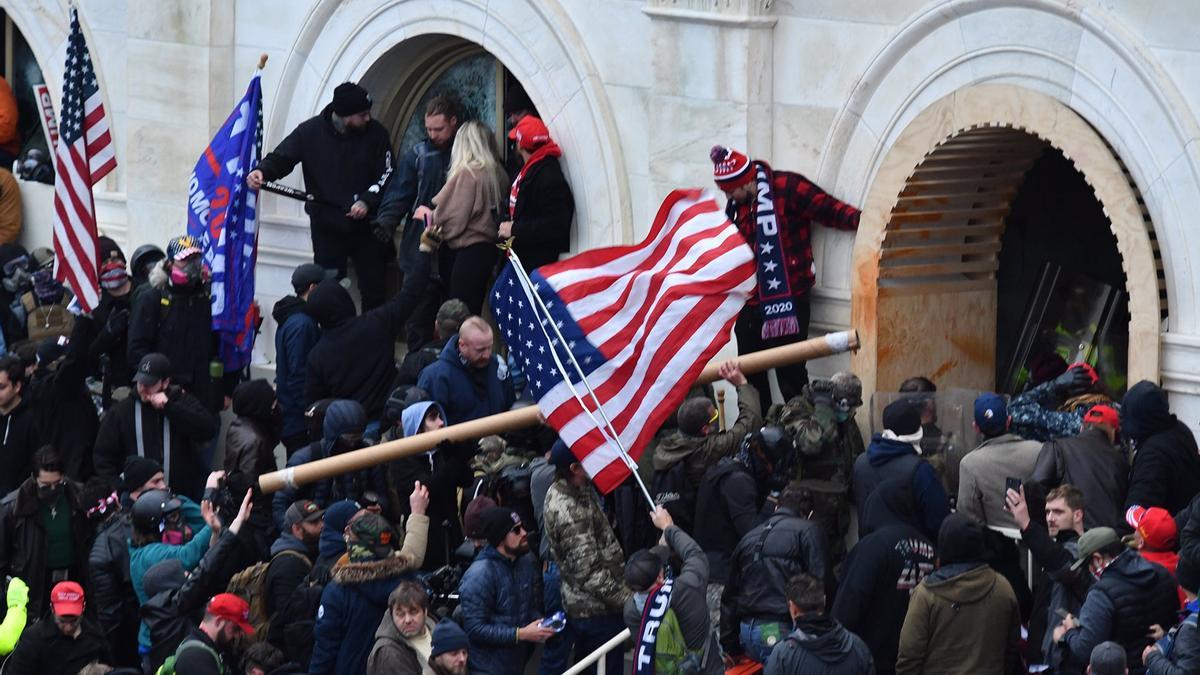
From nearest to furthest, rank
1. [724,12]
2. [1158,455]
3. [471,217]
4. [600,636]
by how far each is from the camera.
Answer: [1158,455], [600,636], [724,12], [471,217]

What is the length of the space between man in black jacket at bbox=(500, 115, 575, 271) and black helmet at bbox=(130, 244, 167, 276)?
3005 mm

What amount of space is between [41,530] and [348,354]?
7.34ft

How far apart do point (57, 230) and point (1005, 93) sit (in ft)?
24.3

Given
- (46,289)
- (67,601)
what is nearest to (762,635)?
(67,601)

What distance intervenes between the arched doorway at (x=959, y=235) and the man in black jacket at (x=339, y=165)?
4.31m

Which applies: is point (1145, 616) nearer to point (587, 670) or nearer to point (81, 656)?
point (587, 670)

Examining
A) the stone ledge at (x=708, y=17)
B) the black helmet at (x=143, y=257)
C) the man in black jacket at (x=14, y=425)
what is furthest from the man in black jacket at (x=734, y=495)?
the black helmet at (x=143, y=257)

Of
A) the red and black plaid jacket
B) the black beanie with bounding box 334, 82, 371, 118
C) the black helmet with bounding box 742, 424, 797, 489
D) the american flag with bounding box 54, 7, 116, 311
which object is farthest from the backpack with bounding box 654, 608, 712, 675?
the american flag with bounding box 54, 7, 116, 311

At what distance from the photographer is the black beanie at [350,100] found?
1823 cm

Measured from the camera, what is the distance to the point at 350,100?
18250 millimetres

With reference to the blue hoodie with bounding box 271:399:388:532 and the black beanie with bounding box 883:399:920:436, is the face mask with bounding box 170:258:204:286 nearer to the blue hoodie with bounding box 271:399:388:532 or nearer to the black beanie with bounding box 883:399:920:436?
the blue hoodie with bounding box 271:399:388:532

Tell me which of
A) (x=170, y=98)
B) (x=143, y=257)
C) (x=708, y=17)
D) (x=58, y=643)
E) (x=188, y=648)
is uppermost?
(x=708, y=17)

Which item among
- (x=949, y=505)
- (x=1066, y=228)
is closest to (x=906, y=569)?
(x=949, y=505)

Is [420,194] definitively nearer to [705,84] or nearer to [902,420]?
[705,84]
